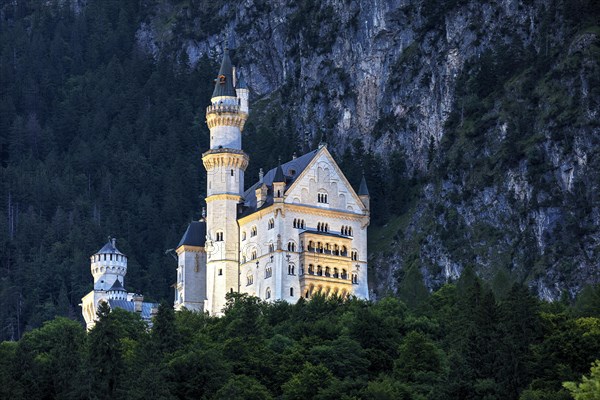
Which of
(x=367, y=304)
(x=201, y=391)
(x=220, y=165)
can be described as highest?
(x=220, y=165)

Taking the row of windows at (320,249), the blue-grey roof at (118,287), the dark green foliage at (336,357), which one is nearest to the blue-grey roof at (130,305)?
the blue-grey roof at (118,287)

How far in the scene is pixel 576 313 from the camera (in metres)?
107

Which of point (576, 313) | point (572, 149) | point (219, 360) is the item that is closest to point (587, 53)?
point (572, 149)

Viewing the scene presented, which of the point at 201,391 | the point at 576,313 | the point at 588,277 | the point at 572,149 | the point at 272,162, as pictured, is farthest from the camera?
the point at 272,162

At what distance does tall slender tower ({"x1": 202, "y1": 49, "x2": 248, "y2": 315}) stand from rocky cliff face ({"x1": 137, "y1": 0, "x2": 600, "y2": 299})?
2602 centimetres

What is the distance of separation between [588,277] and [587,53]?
27747 millimetres

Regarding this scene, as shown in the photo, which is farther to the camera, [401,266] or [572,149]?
[401,266]

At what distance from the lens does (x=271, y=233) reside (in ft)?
433

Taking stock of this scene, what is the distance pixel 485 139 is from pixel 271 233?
4630 cm

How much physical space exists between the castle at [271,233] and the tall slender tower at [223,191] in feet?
0.27

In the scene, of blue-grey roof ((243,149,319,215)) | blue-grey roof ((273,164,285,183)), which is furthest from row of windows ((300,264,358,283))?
blue-grey roof ((273,164,285,183))

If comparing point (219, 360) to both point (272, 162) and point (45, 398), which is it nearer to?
point (45, 398)

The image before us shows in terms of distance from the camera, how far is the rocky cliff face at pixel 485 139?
156 metres

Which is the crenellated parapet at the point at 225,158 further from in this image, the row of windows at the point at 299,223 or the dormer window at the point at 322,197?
the row of windows at the point at 299,223
